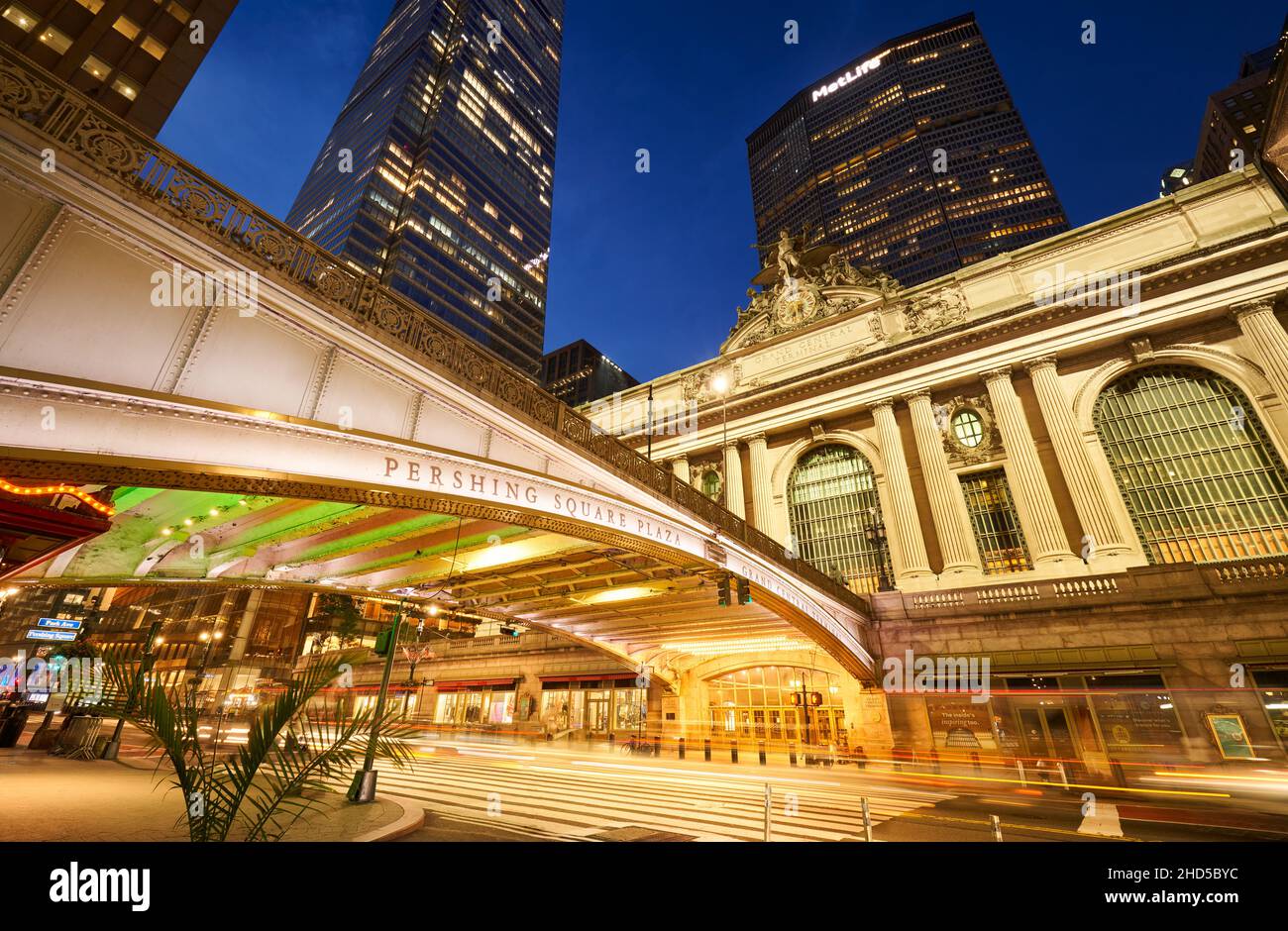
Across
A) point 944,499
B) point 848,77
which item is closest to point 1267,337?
point 944,499

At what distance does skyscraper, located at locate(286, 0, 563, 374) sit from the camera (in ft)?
248

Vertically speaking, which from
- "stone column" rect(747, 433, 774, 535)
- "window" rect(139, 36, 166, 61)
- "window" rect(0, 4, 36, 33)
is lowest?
"stone column" rect(747, 433, 774, 535)

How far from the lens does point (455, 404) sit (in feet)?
26.0

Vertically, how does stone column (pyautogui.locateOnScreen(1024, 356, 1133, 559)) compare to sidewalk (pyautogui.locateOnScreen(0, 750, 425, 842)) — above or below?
above

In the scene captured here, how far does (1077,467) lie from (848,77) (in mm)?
126230

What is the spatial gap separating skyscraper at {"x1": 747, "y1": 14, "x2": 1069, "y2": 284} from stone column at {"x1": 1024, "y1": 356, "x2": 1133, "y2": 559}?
237 feet

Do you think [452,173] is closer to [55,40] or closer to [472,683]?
[55,40]

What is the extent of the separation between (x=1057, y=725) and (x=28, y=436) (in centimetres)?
2457

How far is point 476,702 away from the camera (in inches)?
1251

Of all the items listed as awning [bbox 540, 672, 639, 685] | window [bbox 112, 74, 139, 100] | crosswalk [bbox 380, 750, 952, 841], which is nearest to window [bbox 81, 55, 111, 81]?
window [bbox 112, 74, 139, 100]

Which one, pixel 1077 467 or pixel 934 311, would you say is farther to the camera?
pixel 934 311

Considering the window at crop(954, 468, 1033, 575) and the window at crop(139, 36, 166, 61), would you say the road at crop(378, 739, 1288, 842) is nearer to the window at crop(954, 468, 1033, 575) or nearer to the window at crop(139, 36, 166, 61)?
the window at crop(954, 468, 1033, 575)

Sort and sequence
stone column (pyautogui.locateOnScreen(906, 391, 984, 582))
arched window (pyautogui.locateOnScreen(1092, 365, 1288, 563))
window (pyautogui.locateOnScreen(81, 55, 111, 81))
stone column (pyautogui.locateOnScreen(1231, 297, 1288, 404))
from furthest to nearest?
window (pyautogui.locateOnScreen(81, 55, 111, 81))
stone column (pyautogui.locateOnScreen(906, 391, 984, 582))
stone column (pyautogui.locateOnScreen(1231, 297, 1288, 404))
arched window (pyautogui.locateOnScreen(1092, 365, 1288, 563))
